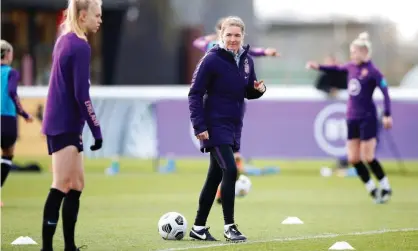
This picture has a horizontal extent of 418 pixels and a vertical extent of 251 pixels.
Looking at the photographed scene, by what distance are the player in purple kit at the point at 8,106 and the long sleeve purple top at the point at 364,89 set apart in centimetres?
→ 423

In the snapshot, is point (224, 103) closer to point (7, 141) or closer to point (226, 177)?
point (226, 177)

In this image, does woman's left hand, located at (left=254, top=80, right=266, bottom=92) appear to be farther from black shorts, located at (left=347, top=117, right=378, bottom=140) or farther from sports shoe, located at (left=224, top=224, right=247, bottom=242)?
black shorts, located at (left=347, top=117, right=378, bottom=140)

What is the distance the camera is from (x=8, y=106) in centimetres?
1631

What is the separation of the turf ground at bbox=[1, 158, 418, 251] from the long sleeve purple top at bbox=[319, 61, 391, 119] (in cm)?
126

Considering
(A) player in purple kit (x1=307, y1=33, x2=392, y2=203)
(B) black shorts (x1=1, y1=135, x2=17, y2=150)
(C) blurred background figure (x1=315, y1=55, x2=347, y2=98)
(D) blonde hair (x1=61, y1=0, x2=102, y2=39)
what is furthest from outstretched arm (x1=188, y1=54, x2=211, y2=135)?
(C) blurred background figure (x1=315, y1=55, x2=347, y2=98)

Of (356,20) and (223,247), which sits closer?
(223,247)

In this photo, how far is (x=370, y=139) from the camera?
17.2 metres

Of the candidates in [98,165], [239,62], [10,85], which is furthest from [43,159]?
[239,62]

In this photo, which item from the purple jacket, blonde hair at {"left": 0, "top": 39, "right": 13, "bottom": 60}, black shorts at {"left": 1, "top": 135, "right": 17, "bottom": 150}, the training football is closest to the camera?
the purple jacket

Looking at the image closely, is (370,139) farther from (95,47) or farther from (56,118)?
(95,47)

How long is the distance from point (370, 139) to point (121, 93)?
9399 mm

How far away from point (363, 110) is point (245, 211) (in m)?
2.66

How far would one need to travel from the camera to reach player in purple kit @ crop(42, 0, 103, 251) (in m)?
10.2

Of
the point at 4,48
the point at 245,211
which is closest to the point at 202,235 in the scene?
the point at 245,211
